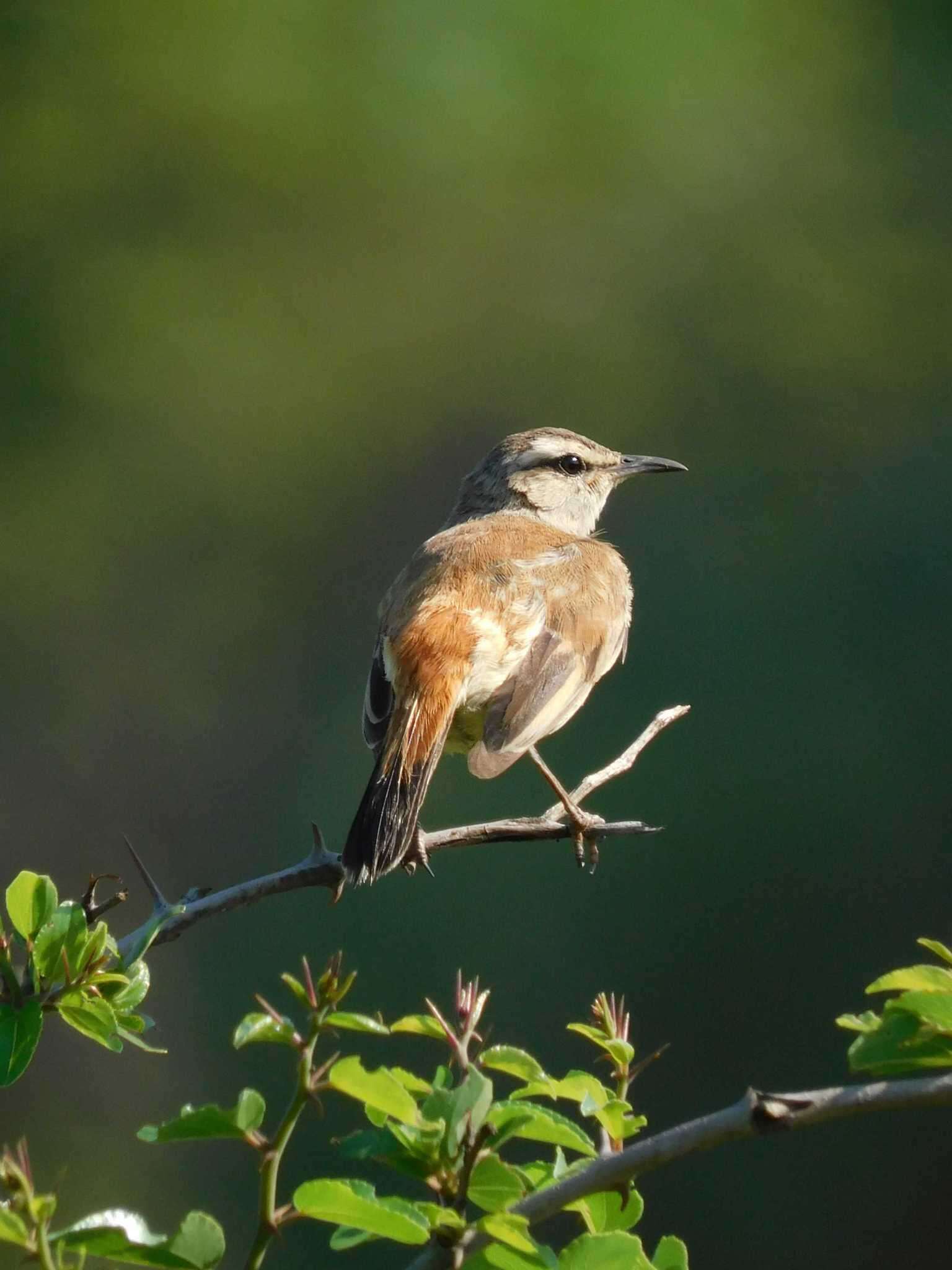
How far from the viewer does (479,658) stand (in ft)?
12.8

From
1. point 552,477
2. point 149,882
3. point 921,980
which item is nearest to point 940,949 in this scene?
point 921,980

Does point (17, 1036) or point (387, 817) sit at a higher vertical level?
point (17, 1036)

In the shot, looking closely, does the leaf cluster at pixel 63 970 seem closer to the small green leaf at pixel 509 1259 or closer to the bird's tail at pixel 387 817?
the small green leaf at pixel 509 1259

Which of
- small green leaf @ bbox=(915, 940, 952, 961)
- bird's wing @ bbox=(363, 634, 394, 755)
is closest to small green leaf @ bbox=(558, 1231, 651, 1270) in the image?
small green leaf @ bbox=(915, 940, 952, 961)

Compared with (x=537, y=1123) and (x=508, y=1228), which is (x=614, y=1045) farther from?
(x=508, y=1228)

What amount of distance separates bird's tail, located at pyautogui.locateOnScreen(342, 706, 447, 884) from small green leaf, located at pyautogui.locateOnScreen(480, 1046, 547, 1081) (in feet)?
5.46

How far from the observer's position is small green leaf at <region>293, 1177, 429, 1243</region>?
1270mm

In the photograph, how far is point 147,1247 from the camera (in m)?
1.29

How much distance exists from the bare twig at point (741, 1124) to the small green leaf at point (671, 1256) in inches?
12.1

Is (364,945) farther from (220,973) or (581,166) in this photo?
(581,166)

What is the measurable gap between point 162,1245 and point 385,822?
200 cm

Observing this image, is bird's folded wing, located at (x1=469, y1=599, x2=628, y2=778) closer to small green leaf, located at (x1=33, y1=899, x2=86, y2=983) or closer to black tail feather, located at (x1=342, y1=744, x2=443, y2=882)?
black tail feather, located at (x1=342, y1=744, x2=443, y2=882)

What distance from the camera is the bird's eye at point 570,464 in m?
5.55

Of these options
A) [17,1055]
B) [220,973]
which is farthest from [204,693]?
[17,1055]
